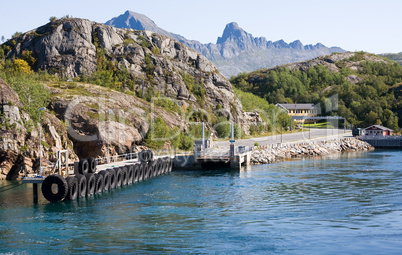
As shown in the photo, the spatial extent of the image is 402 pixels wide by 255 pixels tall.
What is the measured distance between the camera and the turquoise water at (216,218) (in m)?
32.0

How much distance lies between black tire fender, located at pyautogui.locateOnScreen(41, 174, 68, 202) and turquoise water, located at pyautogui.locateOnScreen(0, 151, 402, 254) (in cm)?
85

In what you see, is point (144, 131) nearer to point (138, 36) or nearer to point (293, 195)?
point (293, 195)

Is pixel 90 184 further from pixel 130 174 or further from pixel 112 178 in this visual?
pixel 130 174

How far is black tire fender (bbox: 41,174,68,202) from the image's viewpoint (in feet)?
154

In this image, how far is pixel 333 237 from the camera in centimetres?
3378

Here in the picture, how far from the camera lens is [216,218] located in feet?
132

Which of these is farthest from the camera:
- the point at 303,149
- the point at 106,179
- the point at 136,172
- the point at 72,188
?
the point at 303,149

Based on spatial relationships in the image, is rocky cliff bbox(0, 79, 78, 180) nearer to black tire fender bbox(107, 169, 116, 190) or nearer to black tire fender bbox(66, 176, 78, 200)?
black tire fender bbox(107, 169, 116, 190)

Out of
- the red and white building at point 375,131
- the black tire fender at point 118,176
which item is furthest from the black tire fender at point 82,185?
the red and white building at point 375,131

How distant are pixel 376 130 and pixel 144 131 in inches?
3158

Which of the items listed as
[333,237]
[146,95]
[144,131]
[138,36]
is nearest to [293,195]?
A: [333,237]

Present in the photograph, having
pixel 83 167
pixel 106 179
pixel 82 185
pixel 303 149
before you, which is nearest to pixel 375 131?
pixel 303 149

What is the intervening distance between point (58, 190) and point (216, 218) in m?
17.1

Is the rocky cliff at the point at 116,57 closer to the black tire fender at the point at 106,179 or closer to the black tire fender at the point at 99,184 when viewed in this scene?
the black tire fender at the point at 106,179
